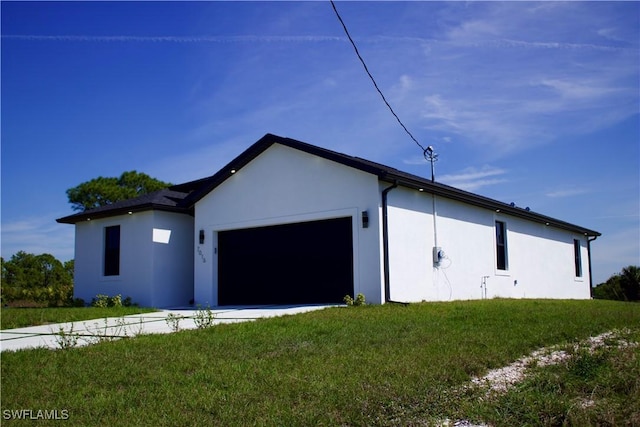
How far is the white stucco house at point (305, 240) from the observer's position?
12.4m

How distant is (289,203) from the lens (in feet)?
45.6

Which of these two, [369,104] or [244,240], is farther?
[244,240]

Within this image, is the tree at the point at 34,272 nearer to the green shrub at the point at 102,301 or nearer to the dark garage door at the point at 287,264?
the green shrub at the point at 102,301

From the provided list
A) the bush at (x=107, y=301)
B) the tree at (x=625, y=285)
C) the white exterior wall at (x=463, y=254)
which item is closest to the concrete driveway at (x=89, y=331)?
the white exterior wall at (x=463, y=254)

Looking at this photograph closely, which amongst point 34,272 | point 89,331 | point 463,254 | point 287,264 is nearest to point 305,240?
point 287,264

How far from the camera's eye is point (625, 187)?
55.8ft

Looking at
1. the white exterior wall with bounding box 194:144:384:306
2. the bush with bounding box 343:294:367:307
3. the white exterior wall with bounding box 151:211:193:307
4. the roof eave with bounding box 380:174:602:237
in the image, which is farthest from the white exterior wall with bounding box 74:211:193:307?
the roof eave with bounding box 380:174:602:237

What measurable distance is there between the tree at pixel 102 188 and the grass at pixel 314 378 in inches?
1162

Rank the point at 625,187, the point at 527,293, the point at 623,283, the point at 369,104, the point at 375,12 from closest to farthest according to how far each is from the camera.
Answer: the point at 375,12 → the point at 369,104 → the point at 625,187 → the point at 527,293 → the point at 623,283

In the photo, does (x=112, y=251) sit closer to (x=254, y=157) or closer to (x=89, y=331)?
(x=254, y=157)

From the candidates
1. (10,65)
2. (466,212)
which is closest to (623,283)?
(466,212)

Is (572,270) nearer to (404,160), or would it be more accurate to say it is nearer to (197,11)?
(404,160)

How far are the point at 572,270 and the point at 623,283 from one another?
3602mm

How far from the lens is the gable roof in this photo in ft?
40.7
